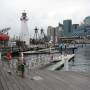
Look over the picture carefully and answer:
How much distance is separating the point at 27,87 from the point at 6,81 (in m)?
1.95

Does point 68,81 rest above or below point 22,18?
below

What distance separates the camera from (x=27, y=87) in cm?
1461

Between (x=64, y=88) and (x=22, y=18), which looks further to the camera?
(x=22, y=18)

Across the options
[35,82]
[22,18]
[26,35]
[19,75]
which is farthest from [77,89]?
[22,18]

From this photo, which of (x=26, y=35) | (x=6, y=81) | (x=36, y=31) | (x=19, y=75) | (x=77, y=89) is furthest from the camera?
(x=36, y=31)

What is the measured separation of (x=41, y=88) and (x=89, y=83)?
3.53 meters

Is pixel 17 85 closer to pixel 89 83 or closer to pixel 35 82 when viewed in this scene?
pixel 35 82

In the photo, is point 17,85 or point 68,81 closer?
point 17,85

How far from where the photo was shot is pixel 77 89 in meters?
14.4

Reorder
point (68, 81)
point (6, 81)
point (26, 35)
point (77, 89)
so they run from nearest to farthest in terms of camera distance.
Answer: point (77, 89) < point (6, 81) < point (68, 81) < point (26, 35)

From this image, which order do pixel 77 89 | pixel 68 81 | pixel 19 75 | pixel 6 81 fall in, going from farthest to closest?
pixel 19 75
pixel 68 81
pixel 6 81
pixel 77 89

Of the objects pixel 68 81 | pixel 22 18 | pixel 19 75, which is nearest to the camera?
pixel 68 81

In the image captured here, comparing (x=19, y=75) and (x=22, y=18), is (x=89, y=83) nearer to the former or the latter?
(x=19, y=75)

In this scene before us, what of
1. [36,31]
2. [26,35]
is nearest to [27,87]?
[26,35]
